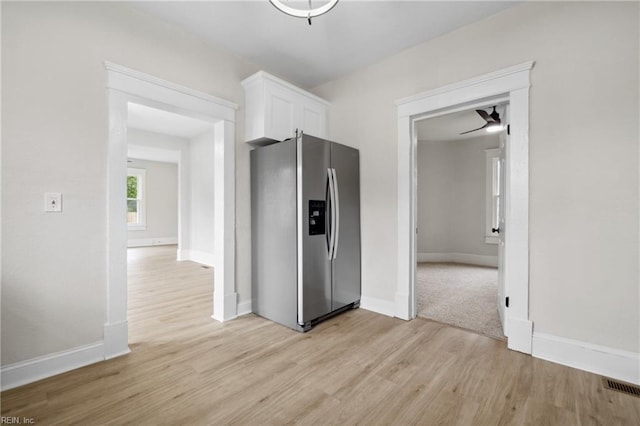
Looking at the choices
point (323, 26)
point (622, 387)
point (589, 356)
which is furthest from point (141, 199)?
point (622, 387)

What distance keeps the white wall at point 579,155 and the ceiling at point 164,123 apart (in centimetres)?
472

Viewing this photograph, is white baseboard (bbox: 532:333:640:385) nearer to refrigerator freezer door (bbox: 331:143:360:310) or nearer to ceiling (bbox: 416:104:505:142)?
refrigerator freezer door (bbox: 331:143:360:310)

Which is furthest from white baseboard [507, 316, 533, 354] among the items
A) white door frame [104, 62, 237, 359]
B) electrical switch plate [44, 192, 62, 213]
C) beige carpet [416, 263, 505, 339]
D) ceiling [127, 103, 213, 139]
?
ceiling [127, 103, 213, 139]

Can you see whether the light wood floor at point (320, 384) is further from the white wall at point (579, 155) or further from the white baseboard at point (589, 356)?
the white wall at point (579, 155)

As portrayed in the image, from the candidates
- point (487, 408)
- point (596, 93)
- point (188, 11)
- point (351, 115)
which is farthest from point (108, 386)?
point (596, 93)

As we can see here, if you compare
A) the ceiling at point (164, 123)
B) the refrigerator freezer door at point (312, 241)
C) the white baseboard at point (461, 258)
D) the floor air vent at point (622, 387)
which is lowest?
the floor air vent at point (622, 387)

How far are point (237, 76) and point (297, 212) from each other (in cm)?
168

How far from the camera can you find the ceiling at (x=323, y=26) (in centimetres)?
234

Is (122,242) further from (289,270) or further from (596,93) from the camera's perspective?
(596,93)

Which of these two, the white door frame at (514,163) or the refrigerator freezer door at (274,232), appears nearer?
the white door frame at (514,163)

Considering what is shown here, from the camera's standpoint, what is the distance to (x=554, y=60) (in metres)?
2.15

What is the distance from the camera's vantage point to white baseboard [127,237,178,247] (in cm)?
857

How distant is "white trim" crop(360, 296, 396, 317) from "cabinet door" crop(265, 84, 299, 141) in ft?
6.81

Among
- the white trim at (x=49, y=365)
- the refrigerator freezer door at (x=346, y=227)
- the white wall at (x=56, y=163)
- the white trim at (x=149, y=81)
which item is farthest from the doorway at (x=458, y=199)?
the white wall at (x=56, y=163)
